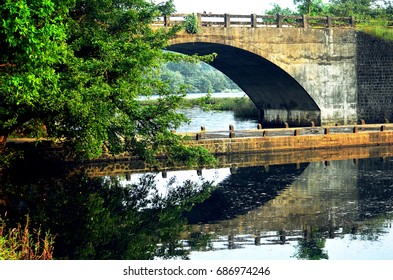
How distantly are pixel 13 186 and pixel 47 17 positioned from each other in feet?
29.7

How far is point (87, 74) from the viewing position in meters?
21.6

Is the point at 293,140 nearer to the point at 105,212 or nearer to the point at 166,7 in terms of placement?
the point at 166,7

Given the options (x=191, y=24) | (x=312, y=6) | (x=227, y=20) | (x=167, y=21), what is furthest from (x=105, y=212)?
(x=312, y=6)

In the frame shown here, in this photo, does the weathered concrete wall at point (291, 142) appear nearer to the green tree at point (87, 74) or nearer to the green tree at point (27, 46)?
the green tree at point (87, 74)

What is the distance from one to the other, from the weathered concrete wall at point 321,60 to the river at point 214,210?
34.4 feet

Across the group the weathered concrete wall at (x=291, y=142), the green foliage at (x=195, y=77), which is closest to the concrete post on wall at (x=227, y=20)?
the weathered concrete wall at (x=291, y=142)

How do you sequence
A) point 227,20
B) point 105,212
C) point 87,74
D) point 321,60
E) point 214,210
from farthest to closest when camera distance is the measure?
point 321,60 → point 227,20 → point 87,74 → point 214,210 → point 105,212

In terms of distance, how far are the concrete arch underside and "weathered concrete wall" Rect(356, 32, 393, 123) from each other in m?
3.47

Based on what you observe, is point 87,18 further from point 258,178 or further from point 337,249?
point 337,249

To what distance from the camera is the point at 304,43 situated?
39969 millimetres

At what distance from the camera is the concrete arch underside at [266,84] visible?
39594 mm

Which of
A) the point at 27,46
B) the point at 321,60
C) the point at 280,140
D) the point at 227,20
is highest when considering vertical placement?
the point at 227,20

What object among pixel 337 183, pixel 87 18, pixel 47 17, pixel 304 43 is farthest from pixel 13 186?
pixel 304 43

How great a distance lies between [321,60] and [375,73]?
3594 millimetres
